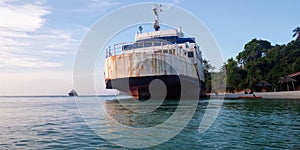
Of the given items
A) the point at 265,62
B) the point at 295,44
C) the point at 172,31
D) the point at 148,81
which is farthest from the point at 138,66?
the point at 295,44

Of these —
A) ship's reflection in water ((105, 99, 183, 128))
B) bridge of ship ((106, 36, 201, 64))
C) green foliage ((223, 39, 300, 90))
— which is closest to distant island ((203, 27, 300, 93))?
green foliage ((223, 39, 300, 90))

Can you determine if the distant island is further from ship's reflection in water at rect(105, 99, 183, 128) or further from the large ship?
ship's reflection in water at rect(105, 99, 183, 128)

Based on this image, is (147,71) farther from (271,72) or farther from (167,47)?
(271,72)

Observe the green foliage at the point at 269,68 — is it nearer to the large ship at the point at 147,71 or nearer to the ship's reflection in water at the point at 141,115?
the large ship at the point at 147,71

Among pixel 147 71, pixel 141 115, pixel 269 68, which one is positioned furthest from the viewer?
pixel 269 68

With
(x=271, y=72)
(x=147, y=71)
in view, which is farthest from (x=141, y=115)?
(x=271, y=72)

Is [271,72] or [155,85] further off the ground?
[271,72]

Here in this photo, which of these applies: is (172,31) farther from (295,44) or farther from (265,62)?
(295,44)

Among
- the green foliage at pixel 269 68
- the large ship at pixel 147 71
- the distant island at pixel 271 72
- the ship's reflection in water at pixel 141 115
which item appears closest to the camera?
the ship's reflection in water at pixel 141 115

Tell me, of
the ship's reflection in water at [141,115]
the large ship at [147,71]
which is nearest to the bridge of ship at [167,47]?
the large ship at [147,71]

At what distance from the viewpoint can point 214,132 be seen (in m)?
7.66

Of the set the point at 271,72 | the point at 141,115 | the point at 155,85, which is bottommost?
the point at 141,115

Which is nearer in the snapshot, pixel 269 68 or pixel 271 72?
pixel 271 72

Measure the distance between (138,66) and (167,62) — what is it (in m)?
2.67
